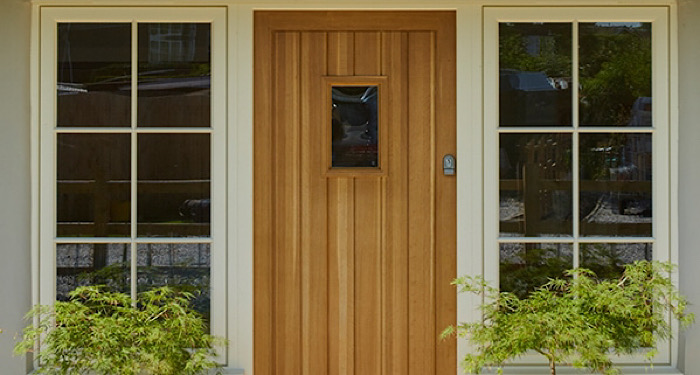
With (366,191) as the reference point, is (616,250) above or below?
below

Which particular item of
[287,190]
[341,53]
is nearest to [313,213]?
[287,190]

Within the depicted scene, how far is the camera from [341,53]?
319 centimetres

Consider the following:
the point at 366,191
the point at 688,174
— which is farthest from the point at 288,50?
the point at 688,174

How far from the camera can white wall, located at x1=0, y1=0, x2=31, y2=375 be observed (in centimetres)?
305

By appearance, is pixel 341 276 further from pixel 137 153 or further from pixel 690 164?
pixel 690 164

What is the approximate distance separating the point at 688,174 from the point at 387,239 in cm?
133

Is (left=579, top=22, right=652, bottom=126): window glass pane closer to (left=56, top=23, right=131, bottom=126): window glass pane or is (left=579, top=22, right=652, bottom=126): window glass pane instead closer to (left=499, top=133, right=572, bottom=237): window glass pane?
(left=499, top=133, right=572, bottom=237): window glass pane

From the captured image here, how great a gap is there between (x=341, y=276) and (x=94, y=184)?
1.16 meters

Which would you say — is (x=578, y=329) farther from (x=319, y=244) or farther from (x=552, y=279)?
(x=319, y=244)

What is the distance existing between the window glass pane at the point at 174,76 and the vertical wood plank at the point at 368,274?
0.78 metres

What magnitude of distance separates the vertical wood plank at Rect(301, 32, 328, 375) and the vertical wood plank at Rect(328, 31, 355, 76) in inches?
1.2

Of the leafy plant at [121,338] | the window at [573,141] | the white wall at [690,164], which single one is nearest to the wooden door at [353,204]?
the window at [573,141]

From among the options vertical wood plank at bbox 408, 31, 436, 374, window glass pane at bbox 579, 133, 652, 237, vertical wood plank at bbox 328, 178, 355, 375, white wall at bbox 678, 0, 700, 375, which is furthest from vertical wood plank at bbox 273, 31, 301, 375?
white wall at bbox 678, 0, 700, 375

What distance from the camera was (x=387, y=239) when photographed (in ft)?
10.6
